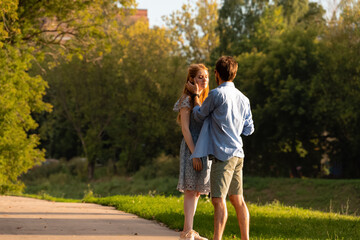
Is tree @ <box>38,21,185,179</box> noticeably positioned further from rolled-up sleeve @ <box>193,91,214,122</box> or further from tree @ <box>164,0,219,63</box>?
rolled-up sleeve @ <box>193,91,214,122</box>

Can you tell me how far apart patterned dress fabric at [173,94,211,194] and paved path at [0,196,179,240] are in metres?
1.02

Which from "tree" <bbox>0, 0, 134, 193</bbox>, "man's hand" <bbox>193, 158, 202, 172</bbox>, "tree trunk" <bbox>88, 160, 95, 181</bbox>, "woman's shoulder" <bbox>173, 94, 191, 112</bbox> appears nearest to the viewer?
"man's hand" <bbox>193, 158, 202, 172</bbox>

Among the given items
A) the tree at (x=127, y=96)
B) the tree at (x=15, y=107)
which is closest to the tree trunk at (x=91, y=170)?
the tree at (x=127, y=96)

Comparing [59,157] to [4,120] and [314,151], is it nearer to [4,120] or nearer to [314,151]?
[314,151]

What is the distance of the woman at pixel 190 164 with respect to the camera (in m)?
7.11

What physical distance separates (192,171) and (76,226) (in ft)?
7.93

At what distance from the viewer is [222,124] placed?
6.51m

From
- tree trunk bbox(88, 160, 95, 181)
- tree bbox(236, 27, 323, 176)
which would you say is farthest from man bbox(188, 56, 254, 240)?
tree trunk bbox(88, 160, 95, 181)

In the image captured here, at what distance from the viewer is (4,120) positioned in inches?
727

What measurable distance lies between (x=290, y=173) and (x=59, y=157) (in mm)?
21784

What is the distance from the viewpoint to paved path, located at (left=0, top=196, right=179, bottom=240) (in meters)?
7.67

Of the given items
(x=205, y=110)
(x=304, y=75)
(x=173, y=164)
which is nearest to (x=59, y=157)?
(x=173, y=164)

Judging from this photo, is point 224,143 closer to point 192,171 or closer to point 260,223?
point 192,171

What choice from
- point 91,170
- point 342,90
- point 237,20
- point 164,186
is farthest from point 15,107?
point 237,20
